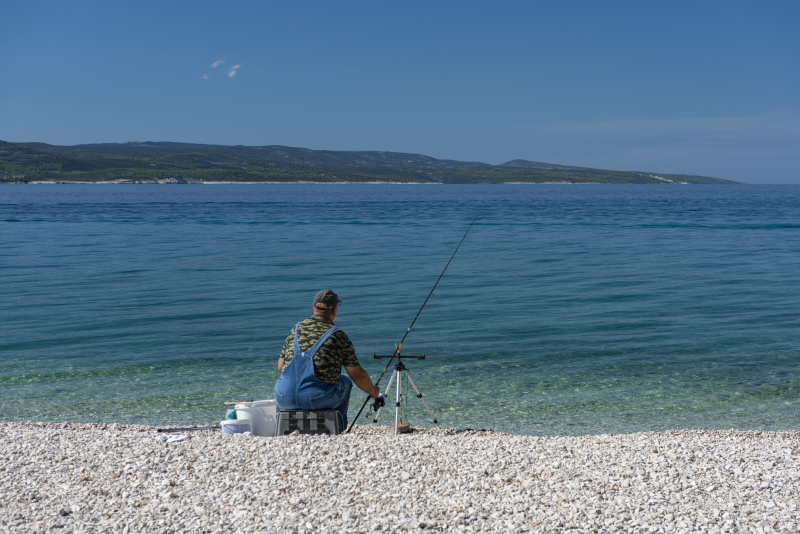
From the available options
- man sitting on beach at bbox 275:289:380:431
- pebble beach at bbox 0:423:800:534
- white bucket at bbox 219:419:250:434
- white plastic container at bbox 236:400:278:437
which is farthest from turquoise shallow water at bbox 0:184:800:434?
man sitting on beach at bbox 275:289:380:431

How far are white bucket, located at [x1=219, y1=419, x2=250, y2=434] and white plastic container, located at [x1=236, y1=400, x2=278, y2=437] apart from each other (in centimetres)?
4

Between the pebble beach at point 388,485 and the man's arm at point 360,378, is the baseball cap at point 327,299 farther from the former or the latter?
the pebble beach at point 388,485

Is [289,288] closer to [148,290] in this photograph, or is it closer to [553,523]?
[148,290]

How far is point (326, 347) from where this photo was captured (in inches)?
243

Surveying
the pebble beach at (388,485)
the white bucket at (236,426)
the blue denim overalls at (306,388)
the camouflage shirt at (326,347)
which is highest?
the camouflage shirt at (326,347)

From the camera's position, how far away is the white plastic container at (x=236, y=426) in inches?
268

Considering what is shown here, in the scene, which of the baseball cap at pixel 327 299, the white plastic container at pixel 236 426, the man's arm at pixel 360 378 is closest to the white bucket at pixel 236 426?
the white plastic container at pixel 236 426

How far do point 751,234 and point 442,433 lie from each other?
38459mm

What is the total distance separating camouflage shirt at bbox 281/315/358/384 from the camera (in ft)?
20.3

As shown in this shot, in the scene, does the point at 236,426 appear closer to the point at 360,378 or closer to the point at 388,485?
the point at 360,378

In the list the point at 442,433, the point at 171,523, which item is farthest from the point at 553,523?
the point at 442,433

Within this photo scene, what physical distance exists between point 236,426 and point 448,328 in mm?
7719

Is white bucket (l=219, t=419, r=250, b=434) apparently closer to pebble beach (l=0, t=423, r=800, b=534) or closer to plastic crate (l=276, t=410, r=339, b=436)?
pebble beach (l=0, t=423, r=800, b=534)

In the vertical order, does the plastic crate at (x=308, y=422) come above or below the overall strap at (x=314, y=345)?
below
